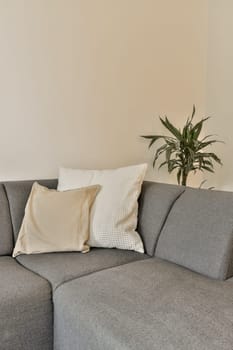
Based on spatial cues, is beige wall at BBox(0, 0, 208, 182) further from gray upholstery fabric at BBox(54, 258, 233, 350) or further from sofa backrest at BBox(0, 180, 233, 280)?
gray upholstery fabric at BBox(54, 258, 233, 350)

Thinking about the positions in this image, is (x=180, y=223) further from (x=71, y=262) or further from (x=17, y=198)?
(x=17, y=198)

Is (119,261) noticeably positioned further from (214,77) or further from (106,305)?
(214,77)

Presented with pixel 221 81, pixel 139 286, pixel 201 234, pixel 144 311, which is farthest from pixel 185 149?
pixel 144 311

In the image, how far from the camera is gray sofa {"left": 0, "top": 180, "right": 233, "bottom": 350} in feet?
3.42

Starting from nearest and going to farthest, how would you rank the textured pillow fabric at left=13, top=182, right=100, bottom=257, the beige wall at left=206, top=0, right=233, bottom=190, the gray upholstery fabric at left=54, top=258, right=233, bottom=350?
the gray upholstery fabric at left=54, top=258, right=233, bottom=350
the textured pillow fabric at left=13, top=182, right=100, bottom=257
the beige wall at left=206, top=0, right=233, bottom=190

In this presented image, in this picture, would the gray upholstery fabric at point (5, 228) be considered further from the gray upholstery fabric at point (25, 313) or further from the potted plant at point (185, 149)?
the potted plant at point (185, 149)

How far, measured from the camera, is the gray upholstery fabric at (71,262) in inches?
56.7

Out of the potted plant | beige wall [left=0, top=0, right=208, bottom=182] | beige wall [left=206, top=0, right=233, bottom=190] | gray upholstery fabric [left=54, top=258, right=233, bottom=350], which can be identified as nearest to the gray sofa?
gray upholstery fabric [left=54, top=258, right=233, bottom=350]

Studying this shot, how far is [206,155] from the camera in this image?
2.52m

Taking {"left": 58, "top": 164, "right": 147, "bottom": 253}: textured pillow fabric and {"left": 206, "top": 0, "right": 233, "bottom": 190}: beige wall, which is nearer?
{"left": 58, "top": 164, "right": 147, "bottom": 253}: textured pillow fabric

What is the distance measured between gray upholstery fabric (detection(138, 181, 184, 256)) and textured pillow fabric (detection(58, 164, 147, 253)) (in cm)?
5

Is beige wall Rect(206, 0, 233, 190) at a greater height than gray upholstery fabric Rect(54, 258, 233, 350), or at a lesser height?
greater

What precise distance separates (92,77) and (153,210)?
109cm

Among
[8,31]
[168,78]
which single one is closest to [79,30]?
[8,31]
